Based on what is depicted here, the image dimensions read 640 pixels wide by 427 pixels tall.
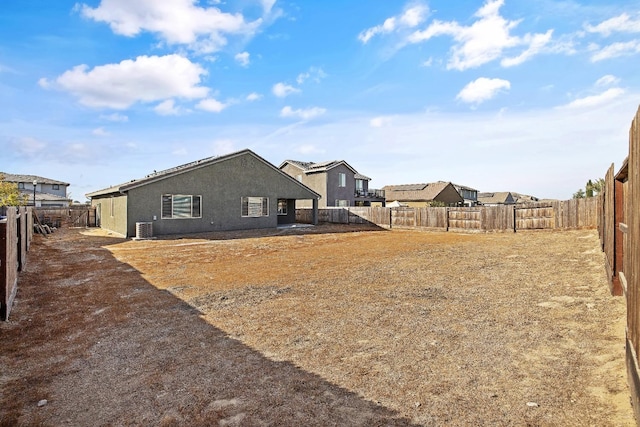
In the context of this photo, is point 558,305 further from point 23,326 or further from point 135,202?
point 135,202

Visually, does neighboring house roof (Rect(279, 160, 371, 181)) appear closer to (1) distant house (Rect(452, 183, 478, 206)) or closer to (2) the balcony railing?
(2) the balcony railing

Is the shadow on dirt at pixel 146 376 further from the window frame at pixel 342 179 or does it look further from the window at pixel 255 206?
→ the window frame at pixel 342 179

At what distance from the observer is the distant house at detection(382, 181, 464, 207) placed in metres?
48.1

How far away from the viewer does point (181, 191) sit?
19.8 m

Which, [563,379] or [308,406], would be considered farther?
[563,379]

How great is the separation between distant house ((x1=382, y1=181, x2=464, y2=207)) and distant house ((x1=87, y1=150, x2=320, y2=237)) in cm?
2705

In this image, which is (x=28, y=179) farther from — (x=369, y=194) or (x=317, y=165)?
(x=369, y=194)

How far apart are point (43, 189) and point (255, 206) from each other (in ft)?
153

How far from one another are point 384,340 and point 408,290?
2.91 metres

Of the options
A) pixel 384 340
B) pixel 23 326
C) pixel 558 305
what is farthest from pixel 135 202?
pixel 558 305

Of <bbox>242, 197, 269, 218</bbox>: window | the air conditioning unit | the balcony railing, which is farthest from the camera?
the balcony railing

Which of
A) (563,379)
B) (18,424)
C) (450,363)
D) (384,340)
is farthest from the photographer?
(384,340)

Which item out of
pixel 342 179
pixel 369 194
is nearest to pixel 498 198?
pixel 369 194

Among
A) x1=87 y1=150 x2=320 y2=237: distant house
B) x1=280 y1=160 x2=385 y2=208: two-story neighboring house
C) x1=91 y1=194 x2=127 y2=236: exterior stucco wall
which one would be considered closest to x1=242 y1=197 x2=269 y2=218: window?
x1=87 y1=150 x2=320 y2=237: distant house
